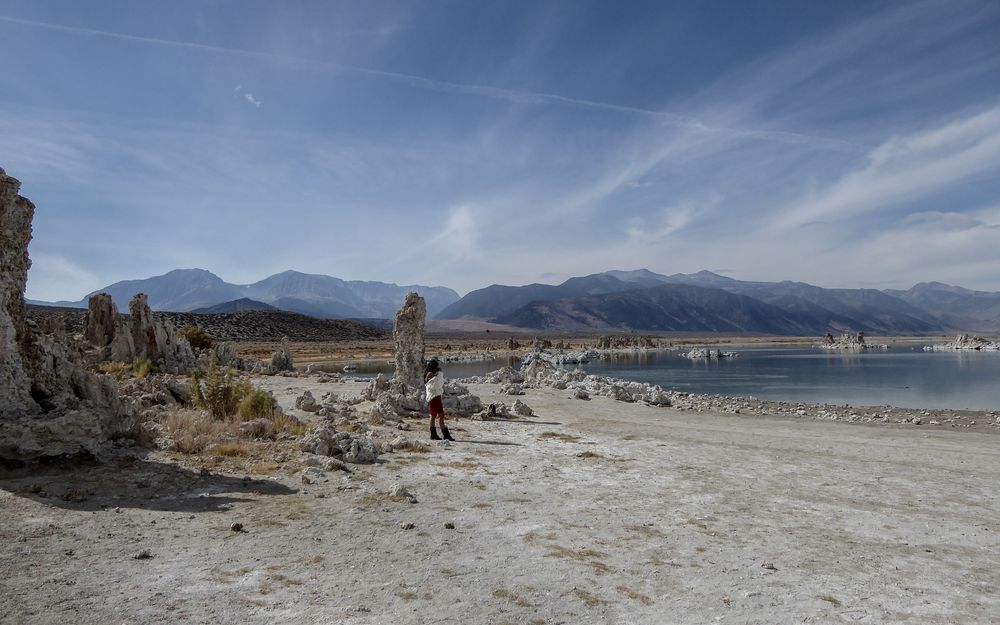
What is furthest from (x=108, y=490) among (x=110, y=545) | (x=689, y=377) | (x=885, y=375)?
(x=885, y=375)

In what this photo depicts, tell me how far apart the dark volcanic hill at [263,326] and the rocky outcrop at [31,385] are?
6835 cm

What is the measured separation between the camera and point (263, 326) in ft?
305

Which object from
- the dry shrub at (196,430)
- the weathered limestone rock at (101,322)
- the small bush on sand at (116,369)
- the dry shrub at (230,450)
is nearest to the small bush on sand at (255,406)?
the dry shrub at (196,430)

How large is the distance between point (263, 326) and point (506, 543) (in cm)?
9527

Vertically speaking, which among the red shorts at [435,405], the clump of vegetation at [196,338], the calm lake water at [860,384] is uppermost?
the clump of vegetation at [196,338]

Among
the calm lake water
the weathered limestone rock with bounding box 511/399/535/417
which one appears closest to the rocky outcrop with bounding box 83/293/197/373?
the weathered limestone rock with bounding box 511/399/535/417

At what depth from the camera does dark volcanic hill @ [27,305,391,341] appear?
80.0 meters

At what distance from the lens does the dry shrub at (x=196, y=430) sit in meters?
9.29

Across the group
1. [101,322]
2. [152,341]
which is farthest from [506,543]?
[101,322]

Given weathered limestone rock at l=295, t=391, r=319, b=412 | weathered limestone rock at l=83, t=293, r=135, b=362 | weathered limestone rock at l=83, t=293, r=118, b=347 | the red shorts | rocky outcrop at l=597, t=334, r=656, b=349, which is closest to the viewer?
the red shorts

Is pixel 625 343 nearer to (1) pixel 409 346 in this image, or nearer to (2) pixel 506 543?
(1) pixel 409 346

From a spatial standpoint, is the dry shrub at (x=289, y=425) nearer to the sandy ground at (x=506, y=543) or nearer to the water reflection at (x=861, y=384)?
the sandy ground at (x=506, y=543)

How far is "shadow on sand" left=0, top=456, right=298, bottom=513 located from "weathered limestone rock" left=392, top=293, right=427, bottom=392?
9.43 m

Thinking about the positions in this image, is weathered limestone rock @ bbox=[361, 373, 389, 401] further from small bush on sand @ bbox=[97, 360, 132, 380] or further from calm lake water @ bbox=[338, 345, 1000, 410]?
calm lake water @ bbox=[338, 345, 1000, 410]
